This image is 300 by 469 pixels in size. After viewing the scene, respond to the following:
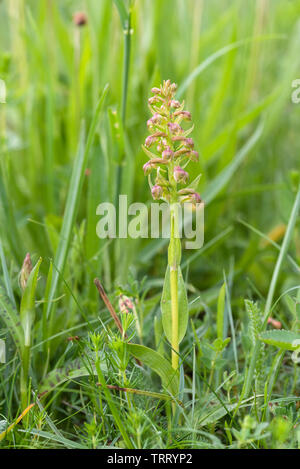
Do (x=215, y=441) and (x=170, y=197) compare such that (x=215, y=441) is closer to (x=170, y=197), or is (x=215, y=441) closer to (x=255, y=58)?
(x=170, y=197)

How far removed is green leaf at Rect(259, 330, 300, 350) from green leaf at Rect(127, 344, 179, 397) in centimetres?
15

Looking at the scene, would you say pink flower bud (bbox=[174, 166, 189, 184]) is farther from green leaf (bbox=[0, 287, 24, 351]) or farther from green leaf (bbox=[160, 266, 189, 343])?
green leaf (bbox=[0, 287, 24, 351])

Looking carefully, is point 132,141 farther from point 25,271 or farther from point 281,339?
point 281,339

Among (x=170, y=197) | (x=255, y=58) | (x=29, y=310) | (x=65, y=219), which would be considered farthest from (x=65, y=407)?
(x=255, y=58)

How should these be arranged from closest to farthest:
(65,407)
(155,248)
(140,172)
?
(65,407) < (155,248) < (140,172)

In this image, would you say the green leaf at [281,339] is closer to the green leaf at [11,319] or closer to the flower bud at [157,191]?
the flower bud at [157,191]

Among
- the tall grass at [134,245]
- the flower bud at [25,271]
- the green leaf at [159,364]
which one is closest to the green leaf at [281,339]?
the tall grass at [134,245]

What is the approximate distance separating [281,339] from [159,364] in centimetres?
18

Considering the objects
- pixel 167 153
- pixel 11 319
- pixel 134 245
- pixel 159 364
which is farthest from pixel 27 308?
pixel 134 245

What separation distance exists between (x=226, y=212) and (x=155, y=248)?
0.43m

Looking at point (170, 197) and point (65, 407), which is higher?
point (170, 197)

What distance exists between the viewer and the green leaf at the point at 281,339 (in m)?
0.74

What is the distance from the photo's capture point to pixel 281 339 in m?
0.76

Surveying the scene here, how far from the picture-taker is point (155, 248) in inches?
54.6
